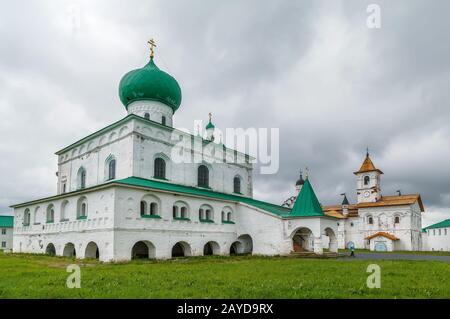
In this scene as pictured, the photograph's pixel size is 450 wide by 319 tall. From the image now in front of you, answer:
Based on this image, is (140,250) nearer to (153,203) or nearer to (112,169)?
(153,203)

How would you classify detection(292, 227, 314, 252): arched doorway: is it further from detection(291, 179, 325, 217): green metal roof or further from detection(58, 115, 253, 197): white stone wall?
detection(58, 115, 253, 197): white stone wall

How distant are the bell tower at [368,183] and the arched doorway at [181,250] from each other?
3411 centimetres

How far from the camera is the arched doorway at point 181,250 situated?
874 inches

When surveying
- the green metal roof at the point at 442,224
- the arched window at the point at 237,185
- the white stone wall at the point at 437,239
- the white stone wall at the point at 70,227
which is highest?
the arched window at the point at 237,185

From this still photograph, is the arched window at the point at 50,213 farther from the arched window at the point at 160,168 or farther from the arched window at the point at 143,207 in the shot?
the arched window at the point at 143,207

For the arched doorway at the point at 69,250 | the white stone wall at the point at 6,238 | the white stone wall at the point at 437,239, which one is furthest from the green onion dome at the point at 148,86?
the white stone wall at the point at 437,239

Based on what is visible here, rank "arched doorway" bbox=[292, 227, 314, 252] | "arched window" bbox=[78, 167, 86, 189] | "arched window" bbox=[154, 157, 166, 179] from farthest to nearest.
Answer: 1. "arched doorway" bbox=[292, 227, 314, 252]
2. "arched window" bbox=[78, 167, 86, 189]
3. "arched window" bbox=[154, 157, 166, 179]

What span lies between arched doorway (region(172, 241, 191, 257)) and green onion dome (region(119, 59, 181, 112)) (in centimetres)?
1115

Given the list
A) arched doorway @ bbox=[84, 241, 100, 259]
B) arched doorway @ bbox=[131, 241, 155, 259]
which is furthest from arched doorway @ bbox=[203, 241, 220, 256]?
arched doorway @ bbox=[84, 241, 100, 259]

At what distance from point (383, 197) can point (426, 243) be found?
17.9 m

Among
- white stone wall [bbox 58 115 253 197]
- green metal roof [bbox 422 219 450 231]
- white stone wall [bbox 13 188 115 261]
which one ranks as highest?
white stone wall [bbox 58 115 253 197]

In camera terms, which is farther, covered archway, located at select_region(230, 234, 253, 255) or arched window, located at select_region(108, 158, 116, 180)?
covered archway, located at select_region(230, 234, 253, 255)

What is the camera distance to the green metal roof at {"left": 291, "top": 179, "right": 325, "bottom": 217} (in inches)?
936

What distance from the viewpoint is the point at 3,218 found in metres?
54.2
